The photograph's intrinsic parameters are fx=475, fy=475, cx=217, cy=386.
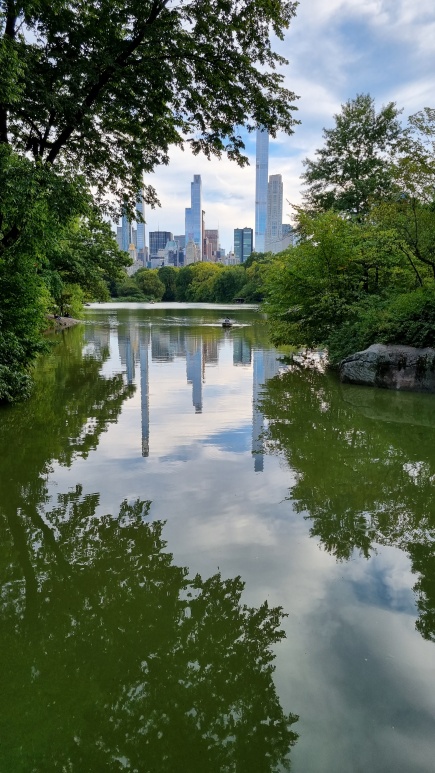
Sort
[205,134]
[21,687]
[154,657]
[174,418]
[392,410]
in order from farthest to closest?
1. [205,134]
2. [392,410]
3. [174,418]
4. [154,657]
5. [21,687]

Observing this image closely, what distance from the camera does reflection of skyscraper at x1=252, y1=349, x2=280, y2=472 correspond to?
7.39m

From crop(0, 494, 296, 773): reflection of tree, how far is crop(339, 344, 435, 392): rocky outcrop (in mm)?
9544

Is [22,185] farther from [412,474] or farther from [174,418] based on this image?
[412,474]

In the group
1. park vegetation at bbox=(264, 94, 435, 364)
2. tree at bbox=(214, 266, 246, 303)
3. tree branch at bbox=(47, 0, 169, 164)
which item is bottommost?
park vegetation at bbox=(264, 94, 435, 364)

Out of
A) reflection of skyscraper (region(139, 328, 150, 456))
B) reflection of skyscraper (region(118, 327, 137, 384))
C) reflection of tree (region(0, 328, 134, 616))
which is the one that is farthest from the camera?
reflection of skyscraper (region(118, 327, 137, 384))

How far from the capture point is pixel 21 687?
2.91m

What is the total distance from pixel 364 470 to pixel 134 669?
4485 mm

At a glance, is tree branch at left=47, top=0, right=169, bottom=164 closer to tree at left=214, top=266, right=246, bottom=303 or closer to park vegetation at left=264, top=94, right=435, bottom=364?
park vegetation at left=264, top=94, right=435, bottom=364

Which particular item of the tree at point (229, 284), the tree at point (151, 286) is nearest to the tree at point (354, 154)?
the tree at point (229, 284)

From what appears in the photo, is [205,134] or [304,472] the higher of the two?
[205,134]

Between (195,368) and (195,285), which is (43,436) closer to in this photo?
(195,368)

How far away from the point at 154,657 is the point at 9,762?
100 centimetres

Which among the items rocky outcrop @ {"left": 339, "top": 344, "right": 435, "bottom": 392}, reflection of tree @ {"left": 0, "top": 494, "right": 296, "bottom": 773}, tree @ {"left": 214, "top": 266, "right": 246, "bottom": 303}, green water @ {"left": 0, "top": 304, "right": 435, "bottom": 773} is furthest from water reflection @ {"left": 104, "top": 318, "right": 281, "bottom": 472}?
tree @ {"left": 214, "top": 266, "right": 246, "bottom": 303}

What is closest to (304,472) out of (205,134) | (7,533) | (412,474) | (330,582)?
(412,474)
